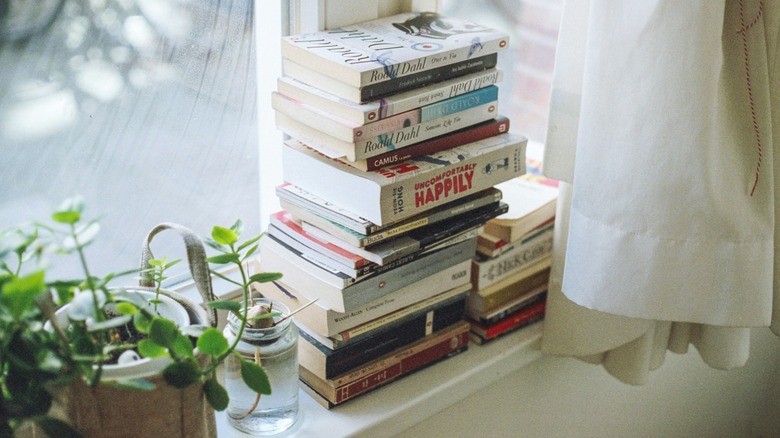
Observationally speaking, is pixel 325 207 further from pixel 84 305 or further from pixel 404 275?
pixel 84 305

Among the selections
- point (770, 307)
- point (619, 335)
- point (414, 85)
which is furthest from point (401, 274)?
point (770, 307)

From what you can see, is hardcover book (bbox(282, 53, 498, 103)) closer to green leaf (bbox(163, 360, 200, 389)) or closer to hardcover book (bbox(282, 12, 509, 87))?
hardcover book (bbox(282, 12, 509, 87))

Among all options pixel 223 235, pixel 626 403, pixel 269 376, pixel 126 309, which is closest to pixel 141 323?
pixel 126 309

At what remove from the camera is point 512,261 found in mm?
1203

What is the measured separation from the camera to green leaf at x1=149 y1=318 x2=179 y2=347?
714mm

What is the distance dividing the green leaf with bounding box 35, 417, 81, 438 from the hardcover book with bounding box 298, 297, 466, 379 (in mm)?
364

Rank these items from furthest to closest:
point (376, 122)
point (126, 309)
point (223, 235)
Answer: point (376, 122), point (223, 235), point (126, 309)

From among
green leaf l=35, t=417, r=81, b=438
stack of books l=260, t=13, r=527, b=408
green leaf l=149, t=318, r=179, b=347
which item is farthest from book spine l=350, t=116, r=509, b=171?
green leaf l=35, t=417, r=81, b=438

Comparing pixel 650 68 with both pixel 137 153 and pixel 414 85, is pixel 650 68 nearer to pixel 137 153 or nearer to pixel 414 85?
pixel 414 85

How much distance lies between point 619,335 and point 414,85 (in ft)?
1.48

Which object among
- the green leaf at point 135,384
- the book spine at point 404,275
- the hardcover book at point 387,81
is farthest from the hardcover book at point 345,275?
the green leaf at point 135,384

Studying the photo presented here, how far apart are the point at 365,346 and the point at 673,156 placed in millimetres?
413

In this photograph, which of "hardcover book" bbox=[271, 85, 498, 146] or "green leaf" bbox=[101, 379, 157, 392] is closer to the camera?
"green leaf" bbox=[101, 379, 157, 392]

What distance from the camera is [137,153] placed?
3.44 ft
